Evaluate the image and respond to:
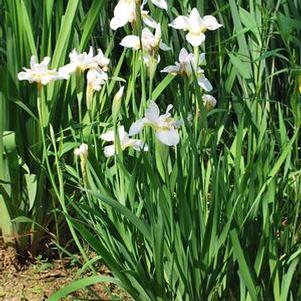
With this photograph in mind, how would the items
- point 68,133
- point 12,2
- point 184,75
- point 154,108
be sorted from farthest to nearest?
point 68,133, point 12,2, point 184,75, point 154,108

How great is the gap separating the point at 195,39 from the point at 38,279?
2.88 ft

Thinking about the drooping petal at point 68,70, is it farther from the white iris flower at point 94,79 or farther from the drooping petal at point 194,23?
the drooping petal at point 194,23

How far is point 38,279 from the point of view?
7.30ft

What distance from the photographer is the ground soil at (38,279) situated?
214 centimetres

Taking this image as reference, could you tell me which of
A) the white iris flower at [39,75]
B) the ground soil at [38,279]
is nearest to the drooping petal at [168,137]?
the white iris flower at [39,75]

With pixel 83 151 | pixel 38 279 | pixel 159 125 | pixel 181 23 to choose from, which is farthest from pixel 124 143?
pixel 38 279

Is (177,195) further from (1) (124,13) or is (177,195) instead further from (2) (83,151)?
(1) (124,13)

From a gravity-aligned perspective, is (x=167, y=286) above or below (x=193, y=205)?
below

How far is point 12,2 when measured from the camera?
2.19 metres

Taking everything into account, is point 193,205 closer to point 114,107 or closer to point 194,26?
point 114,107

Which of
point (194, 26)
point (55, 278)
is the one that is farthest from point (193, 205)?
point (55, 278)

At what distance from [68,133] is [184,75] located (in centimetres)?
67

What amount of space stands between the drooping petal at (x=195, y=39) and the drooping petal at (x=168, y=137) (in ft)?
0.96

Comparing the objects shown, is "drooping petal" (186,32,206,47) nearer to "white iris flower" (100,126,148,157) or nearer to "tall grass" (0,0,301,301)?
"tall grass" (0,0,301,301)
